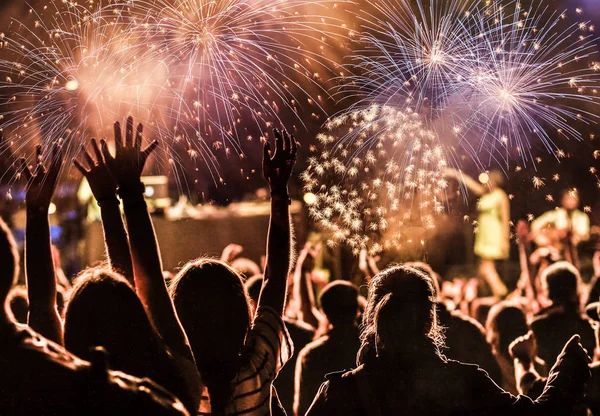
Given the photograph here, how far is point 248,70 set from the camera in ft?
18.4

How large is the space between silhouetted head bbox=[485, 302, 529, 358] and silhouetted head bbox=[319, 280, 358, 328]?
1639 mm

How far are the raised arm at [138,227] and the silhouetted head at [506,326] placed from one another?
386 centimetres

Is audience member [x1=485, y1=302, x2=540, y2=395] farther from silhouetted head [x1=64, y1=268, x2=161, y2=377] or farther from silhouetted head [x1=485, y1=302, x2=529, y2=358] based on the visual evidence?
silhouetted head [x1=64, y1=268, x2=161, y2=377]

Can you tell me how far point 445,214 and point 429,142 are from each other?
464cm

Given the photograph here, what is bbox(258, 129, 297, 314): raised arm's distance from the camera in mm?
2303

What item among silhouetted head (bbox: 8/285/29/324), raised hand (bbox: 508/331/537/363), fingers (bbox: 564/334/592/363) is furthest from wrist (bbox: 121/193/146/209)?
silhouetted head (bbox: 8/285/29/324)

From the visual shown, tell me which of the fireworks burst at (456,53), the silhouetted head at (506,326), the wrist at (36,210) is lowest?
the silhouetted head at (506,326)

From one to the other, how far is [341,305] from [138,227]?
2360 millimetres

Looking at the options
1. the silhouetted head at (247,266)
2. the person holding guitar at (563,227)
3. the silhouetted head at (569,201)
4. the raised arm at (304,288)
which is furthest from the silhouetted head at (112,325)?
the silhouetted head at (569,201)

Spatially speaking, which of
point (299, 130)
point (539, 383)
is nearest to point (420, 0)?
point (299, 130)

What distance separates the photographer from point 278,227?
8.01 ft

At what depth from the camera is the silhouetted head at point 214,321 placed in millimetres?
2006

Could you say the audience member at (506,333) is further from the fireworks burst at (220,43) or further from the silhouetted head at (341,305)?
the fireworks burst at (220,43)

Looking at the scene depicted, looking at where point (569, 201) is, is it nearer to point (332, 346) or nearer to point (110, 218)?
point (332, 346)
